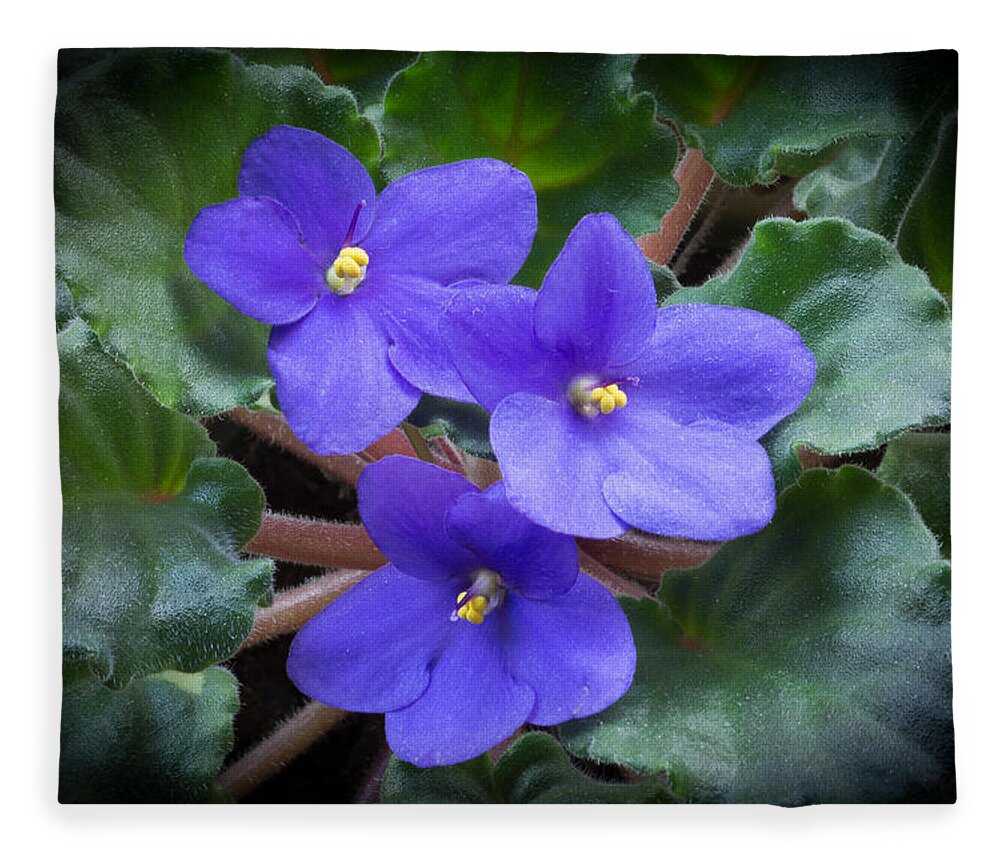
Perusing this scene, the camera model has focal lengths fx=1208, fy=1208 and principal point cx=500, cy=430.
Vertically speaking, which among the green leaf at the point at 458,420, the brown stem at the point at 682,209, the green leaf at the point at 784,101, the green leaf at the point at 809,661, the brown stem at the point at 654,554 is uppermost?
the green leaf at the point at 784,101

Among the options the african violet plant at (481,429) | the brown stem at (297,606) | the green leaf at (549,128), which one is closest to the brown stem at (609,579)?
the african violet plant at (481,429)

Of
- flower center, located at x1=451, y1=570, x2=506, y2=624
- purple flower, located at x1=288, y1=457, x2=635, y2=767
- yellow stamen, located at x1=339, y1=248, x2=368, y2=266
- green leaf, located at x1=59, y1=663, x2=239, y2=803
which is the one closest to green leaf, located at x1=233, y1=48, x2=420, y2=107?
yellow stamen, located at x1=339, y1=248, x2=368, y2=266

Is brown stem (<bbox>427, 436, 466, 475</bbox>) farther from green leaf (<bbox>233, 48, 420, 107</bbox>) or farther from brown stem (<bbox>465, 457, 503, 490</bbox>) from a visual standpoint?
green leaf (<bbox>233, 48, 420, 107</bbox>)

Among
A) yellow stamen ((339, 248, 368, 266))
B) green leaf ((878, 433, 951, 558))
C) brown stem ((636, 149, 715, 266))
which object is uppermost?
brown stem ((636, 149, 715, 266))

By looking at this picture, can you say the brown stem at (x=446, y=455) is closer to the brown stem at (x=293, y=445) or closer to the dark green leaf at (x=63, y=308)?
the brown stem at (x=293, y=445)
